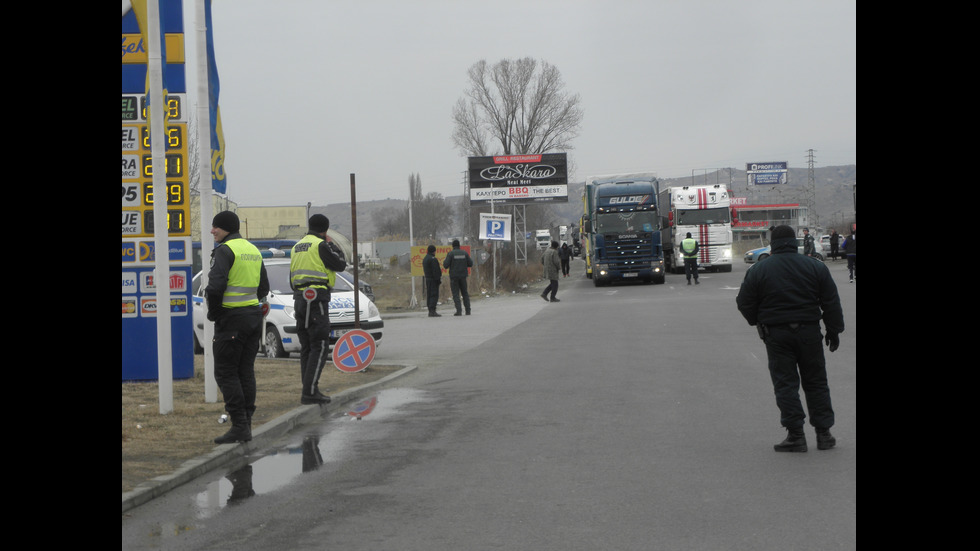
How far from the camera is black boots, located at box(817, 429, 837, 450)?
7886mm

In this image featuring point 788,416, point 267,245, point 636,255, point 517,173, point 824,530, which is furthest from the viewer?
point 517,173

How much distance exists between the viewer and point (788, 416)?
25.6 ft

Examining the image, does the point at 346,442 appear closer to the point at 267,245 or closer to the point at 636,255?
the point at 636,255

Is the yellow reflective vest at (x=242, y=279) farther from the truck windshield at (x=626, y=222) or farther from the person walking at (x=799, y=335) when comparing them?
the truck windshield at (x=626, y=222)

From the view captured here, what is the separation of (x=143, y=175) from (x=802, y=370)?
26.2ft

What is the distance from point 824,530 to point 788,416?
2279 millimetres

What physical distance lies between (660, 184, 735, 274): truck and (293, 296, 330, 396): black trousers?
35005mm

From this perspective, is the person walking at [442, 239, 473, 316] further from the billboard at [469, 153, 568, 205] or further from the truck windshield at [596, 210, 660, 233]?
the billboard at [469, 153, 568, 205]

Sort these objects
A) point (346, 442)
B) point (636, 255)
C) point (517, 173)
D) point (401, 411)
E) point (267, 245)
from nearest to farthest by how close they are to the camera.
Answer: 1. point (346, 442)
2. point (401, 411)
3. point (636, 255)
4. point (267, 245)
5. point (517, 173)

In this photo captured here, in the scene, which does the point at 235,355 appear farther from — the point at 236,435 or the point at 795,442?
the point at 795,442

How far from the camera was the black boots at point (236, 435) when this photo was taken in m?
8.38

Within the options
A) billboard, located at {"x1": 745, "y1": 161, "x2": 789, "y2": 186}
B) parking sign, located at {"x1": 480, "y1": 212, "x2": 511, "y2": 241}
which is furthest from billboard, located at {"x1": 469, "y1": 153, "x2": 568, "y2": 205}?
billboard, located at {"x1": 745, "y1": 161, "x2": 789, "y2": 186}

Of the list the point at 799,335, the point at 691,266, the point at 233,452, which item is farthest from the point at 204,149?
the point at 691,266
